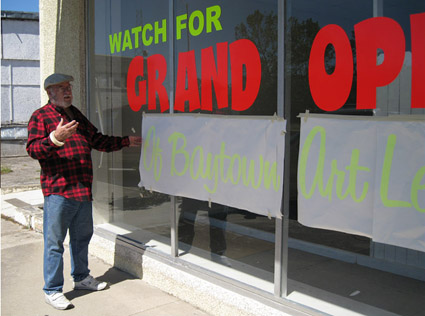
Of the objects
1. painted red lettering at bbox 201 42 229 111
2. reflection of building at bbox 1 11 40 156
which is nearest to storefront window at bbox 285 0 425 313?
painted red lettering at bbox 201 42 229 111

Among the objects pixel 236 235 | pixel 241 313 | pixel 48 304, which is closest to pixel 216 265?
pixel 236 235

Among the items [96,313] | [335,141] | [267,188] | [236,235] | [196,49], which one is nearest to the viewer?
[335,141]

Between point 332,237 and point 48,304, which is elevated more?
point 332,237

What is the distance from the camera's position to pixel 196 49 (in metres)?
4.24

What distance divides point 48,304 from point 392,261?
3.25m

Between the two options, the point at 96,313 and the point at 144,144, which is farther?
the point at 144,144

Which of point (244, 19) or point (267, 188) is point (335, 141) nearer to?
point (267, 188)

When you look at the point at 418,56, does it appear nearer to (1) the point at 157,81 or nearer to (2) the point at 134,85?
(1) the point at 157,81

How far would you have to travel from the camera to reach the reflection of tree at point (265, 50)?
11.9 ft

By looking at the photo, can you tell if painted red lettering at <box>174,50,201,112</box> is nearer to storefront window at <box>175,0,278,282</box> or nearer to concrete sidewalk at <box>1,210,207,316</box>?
storefront window at <box>175,0,278,282</box>

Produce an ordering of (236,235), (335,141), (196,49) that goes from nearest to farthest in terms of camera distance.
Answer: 1. (335,141)
2. (196,49)
3. (236,235)

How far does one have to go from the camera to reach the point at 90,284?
4418mm

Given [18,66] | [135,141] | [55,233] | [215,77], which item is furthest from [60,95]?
[18,66]

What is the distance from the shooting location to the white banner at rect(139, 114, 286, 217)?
134 inches
